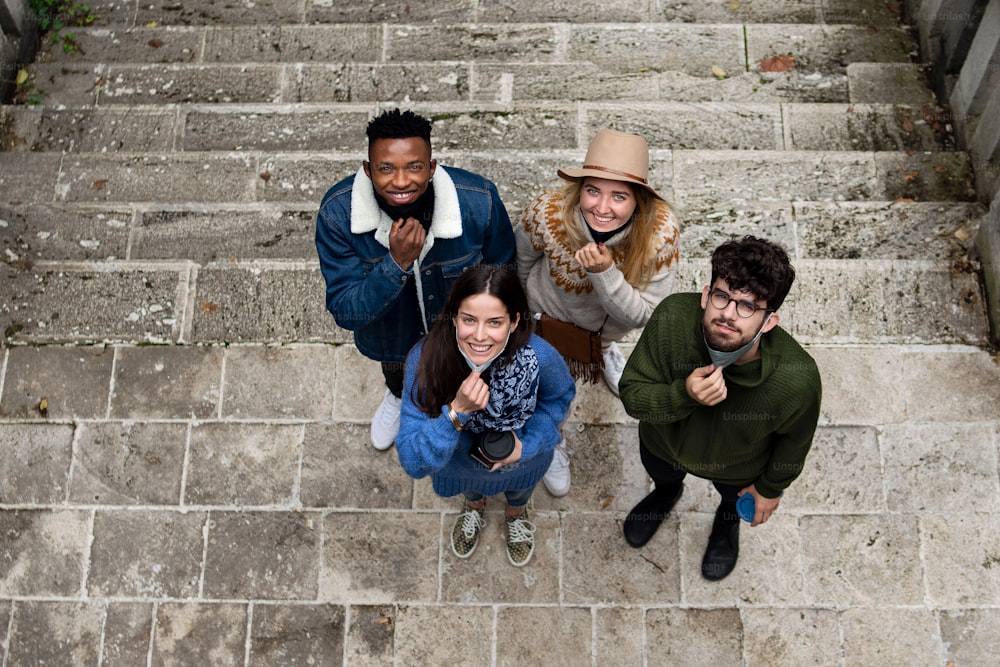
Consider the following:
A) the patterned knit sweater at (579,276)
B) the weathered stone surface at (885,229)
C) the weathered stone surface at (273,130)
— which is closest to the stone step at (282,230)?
the weathered stone surface at (885,229)

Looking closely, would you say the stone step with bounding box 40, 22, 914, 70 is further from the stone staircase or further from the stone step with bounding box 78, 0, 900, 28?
the stone step with bounding box 78, 0, 900, 28

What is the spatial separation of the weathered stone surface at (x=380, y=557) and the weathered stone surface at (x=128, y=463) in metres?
0.93

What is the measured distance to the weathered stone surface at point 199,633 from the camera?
164 inches

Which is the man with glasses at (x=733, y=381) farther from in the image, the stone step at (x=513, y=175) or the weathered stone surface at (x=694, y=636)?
the stone step at (x=513, y=175)

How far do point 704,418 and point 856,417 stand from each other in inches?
68.4

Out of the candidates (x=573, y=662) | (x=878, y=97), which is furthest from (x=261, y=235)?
(x=878, y=97)

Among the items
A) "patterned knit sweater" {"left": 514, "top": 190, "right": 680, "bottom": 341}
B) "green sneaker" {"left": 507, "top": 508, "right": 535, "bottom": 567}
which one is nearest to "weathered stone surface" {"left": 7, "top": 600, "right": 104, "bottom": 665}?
"green sneaker" {"left": 507, "top": 508, "right": 535, "bottom": 567}

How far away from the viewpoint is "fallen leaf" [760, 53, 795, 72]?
5926mm

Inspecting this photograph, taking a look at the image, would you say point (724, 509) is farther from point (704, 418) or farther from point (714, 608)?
point (704, 418)

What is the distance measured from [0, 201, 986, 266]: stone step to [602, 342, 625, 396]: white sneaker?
89cm

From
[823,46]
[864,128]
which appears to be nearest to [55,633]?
[864,128]

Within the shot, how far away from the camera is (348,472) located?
4461mm

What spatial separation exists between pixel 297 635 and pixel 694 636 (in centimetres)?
204

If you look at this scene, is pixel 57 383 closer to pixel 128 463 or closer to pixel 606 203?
pixel 128 463
